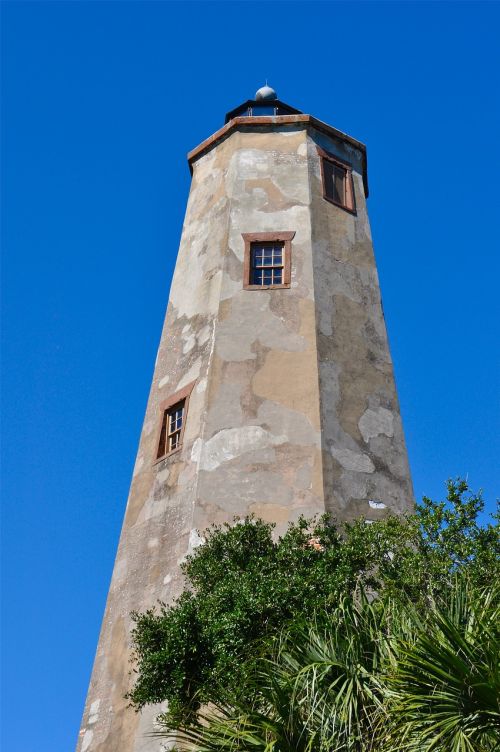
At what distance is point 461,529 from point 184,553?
17.0 feet

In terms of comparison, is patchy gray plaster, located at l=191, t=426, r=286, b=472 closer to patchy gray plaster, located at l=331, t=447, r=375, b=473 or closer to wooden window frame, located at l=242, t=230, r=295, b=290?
patchy gray plaster, located at l=331, t=447, r=375, b=473

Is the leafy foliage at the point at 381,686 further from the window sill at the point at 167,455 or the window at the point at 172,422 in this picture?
the window at the point at 172,422

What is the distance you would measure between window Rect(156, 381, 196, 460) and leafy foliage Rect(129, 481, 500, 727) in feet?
16.9

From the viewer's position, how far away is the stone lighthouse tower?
1789 cm

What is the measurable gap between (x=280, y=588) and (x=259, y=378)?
22.2 feet

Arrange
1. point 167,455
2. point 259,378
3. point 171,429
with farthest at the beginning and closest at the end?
point 171,429, point 167,455, point 259,378

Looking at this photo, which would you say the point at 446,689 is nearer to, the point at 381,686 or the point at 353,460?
the point at 381,686

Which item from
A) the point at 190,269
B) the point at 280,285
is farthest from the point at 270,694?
the point at 190,269

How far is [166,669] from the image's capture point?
13.2 m

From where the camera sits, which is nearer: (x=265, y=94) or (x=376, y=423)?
(x=376, y=423)

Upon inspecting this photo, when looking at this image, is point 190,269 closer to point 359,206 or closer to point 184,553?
point 359,206

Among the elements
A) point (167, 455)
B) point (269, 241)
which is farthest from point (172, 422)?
point (269, 241)

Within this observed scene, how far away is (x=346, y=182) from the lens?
24156 millimetres

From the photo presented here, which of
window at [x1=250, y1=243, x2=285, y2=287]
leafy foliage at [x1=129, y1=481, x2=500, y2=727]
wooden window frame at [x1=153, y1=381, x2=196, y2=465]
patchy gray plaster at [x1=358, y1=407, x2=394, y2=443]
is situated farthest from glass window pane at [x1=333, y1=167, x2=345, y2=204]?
leafy foliage at [x1=129, y1=481, x2=500, y2=727]
